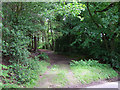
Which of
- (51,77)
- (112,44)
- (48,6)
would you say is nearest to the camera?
(51,77)

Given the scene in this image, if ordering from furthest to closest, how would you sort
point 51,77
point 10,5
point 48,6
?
point 48,6
point 10,5
point 51,77

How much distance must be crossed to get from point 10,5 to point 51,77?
14.6 ft

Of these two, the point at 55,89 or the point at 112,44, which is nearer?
the point at 55,89

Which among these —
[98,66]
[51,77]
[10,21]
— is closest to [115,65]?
[98,66]

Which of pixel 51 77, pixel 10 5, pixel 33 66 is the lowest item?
pixel 51 77

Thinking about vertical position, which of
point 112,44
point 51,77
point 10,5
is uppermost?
point 10,5

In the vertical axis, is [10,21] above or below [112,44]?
above

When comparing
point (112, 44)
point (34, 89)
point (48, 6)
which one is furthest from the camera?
point (112, 44)

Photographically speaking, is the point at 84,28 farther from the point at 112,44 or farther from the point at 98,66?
the point at 98,66

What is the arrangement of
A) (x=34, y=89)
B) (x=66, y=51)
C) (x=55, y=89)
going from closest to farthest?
(x=34, y=89) → (x=55, y=89) → (x=66, y=51)

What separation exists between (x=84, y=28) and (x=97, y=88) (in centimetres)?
513

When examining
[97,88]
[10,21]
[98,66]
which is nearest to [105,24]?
[98,66]

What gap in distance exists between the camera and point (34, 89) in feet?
13.5

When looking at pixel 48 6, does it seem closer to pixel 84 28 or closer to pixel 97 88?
pixel 84 28
